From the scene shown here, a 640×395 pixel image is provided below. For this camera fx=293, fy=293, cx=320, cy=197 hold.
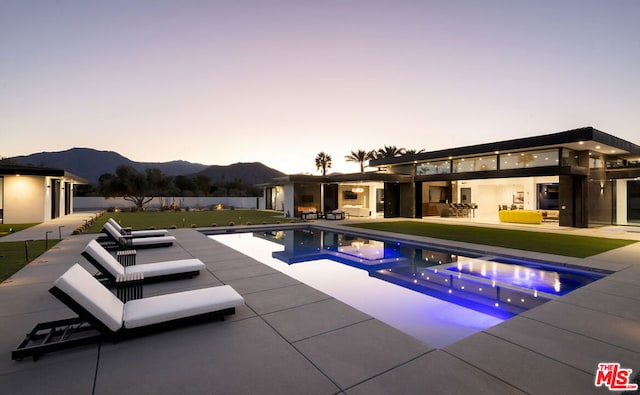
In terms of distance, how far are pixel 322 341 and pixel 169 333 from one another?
2007mm

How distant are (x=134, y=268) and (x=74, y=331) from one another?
268 centimetres

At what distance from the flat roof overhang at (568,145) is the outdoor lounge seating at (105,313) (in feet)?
58.7

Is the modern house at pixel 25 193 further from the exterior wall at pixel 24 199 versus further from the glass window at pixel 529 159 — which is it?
the glass window at pixel 529 159

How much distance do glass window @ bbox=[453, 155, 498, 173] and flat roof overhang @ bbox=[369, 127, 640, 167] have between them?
0.55 metres

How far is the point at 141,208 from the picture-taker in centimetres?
3378

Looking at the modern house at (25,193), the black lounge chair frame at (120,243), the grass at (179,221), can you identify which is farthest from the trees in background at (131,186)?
the black lounge chair frame at (120,243)

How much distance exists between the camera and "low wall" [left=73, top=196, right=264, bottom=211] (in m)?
35.0

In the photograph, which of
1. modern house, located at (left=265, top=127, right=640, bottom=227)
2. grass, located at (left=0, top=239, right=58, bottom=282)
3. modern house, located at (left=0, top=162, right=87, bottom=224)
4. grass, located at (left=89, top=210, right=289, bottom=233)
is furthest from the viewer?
modern house, located at (left=0, top=162, right=87, bottom=224)

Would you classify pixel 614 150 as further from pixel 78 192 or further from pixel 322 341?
pixel 78 192

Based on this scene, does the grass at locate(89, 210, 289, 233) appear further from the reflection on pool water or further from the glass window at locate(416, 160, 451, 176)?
the glass window at locate(416, 160, 451, 176)

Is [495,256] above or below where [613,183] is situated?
below

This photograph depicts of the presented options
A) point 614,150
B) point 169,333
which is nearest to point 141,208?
point 169,333

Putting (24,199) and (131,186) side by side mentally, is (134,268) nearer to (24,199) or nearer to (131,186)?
(24,199)

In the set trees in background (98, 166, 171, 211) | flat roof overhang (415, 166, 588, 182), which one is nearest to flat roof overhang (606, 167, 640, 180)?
flat roof overhang (415, 166, 588, 182)
